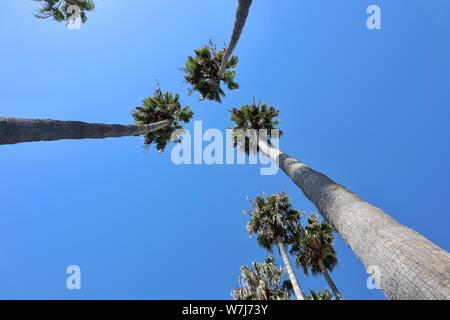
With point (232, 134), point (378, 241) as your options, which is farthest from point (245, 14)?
point (232, 134)

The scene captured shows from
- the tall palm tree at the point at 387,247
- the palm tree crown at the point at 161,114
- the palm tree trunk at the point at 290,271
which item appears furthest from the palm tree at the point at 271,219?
the tall palm tree at the point at 387,247

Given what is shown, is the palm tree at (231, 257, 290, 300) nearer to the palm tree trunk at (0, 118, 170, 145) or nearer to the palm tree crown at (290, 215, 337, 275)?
the palm tree crown at (290, 215, 337, 275)

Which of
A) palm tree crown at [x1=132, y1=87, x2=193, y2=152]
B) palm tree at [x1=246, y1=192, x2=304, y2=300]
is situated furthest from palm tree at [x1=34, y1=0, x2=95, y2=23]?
palm tree at [x1=246, y1=192, x2=304, y2=300]

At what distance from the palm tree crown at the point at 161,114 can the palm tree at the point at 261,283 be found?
1003 cm

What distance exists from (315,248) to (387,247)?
1815 cm

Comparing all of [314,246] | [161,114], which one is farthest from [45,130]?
[314,246]

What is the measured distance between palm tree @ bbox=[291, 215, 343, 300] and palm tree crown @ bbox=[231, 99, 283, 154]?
21.8 ft

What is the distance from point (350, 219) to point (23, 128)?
5.61 meters

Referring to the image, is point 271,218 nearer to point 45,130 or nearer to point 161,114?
point 161,114

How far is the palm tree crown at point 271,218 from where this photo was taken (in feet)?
67.7

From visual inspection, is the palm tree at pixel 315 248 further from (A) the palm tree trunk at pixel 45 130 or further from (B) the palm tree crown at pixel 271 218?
(A) the palm tree trunk at pixel 45 130
